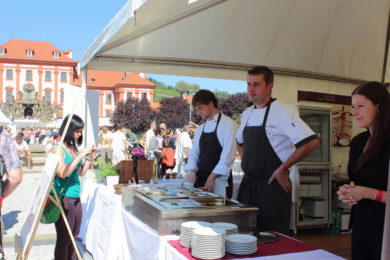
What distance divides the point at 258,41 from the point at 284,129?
2.30m

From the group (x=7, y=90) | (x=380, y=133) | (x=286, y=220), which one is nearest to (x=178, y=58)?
(x=286, y=220)

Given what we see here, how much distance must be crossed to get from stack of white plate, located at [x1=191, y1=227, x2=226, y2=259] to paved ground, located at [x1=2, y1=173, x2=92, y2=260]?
1477 millimetres

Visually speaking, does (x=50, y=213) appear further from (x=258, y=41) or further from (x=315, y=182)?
(x=315, y=182)

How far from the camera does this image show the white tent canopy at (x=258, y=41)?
3611 millimetres

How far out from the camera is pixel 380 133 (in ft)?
5.11

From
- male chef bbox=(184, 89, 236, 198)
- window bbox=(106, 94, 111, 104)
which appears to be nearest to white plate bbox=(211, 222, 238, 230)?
male chef bbox=(184, 89, 236, 198)

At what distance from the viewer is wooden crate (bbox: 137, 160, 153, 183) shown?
147 inches

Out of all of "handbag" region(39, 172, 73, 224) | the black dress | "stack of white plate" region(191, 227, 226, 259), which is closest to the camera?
"stack of white plate" region(191, 227, 226, 259)

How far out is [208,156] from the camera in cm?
299

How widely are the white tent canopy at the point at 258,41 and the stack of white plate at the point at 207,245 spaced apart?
2.29 meters

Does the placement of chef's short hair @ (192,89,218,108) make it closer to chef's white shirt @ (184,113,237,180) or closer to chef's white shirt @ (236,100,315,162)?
chef's white shirt @ (184,113,237,180)

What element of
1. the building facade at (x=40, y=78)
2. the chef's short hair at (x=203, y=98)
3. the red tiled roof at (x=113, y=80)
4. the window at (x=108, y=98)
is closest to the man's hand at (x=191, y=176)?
the chef's short hair at (x=203, y=98)

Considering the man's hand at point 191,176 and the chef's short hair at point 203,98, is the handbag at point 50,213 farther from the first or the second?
the chef's short hair at point 203,98

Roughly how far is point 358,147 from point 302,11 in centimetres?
245
